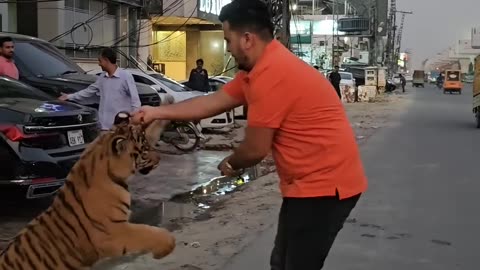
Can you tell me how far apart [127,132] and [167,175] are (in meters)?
7.82

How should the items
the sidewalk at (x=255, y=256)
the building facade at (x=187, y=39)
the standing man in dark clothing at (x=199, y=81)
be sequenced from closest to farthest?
the sidewalk at (x=255, y=256) → the standing man in dark clothing at (x=199, y=81) → the building facade at (x=187, y=39)

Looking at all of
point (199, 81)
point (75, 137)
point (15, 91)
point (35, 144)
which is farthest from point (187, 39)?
point (35, 144)

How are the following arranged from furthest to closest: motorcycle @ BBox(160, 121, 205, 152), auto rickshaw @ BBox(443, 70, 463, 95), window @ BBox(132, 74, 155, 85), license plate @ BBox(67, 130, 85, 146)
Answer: auto rickshaw @ BBox(443, 70, 463, 95) < window @ BBox(132, 74, 155, 85) < motorcycle @ BBox(160, 121, 205, 152) < license plate @ BBox(67, 130, 85, 146)

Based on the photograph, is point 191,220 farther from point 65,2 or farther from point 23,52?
point 65,2

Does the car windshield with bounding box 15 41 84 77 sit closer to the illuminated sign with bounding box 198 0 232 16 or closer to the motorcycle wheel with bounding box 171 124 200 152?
the motorcycle wheel with bounding box 171 124 200 152

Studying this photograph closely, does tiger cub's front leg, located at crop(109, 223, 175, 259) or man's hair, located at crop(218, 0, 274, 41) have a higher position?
man's hair, located at crop(218, 0, 274, 41)

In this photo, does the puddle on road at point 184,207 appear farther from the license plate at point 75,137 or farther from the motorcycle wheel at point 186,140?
the motorcycle wheel at point 186,140

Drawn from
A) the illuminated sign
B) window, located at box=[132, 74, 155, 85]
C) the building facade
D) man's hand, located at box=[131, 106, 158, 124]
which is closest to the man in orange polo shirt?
man's hand, located at box=[131, 106, 158, 124]

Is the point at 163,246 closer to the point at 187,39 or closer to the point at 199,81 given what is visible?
the point at 199,81

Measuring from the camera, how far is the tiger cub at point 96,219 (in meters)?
3.49

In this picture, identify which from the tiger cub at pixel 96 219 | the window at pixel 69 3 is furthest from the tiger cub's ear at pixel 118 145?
the window at pixel 69 3

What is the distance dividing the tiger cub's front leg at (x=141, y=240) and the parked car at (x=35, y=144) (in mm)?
3584

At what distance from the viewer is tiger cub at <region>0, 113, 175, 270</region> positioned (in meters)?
3.49

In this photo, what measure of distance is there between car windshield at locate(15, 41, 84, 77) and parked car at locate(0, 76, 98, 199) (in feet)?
10.2
